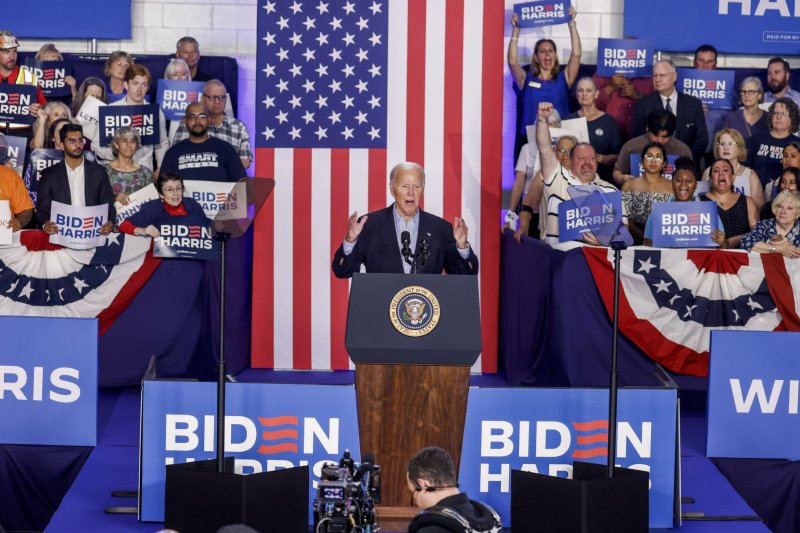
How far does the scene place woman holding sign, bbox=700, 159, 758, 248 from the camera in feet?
29.2

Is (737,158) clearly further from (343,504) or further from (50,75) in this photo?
(343,504)

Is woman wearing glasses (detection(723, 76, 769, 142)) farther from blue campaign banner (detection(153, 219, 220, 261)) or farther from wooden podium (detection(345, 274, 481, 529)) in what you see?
wooden podium (detection(345, 274, 481, 529))

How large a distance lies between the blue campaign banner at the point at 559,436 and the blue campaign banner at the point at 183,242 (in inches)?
131

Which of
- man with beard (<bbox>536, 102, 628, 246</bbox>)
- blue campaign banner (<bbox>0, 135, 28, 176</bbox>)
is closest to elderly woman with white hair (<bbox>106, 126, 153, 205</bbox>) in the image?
blue campaign banner (<bbox>0, 135, 28, 176</bbox>)

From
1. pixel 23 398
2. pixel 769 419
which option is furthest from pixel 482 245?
pixel 23 398

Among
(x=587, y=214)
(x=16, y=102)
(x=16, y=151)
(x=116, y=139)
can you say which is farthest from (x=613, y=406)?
(x=16, y=102)

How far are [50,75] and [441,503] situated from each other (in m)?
6.82

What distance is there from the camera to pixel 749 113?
10.0 metres

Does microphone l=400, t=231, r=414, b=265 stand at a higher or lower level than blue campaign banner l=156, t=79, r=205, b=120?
lower

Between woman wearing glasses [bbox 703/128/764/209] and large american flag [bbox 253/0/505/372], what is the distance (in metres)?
1.70

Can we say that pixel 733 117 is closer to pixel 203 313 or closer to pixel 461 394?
pixel 203 313

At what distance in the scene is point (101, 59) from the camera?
10531 millimetres

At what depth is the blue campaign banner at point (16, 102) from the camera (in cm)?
937

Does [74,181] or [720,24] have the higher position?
[720,24]
